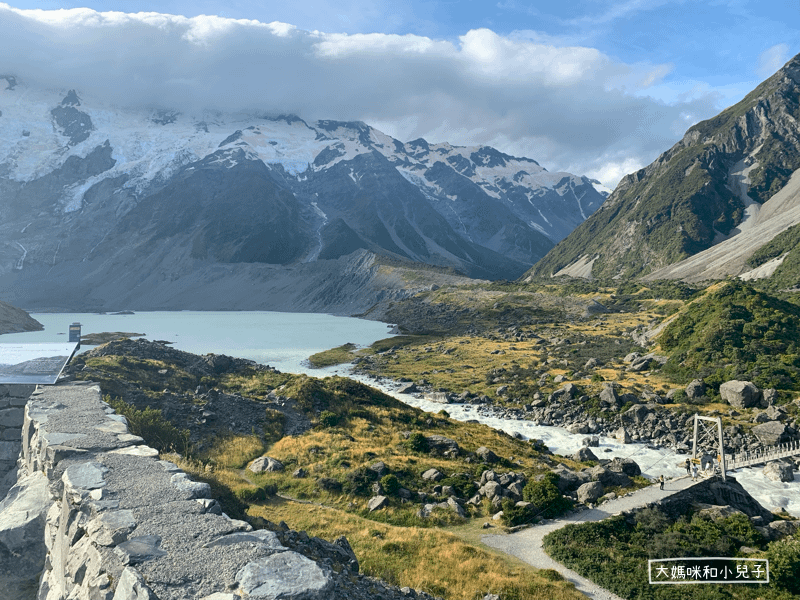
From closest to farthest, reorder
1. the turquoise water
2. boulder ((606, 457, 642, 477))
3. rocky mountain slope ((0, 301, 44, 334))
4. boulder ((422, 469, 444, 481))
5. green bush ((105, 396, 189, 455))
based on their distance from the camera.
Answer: green bush ((105, 396, 189, 455)) → boulder ((422, 469, 444, 481)) → boulder ((606, 457, 642, 477)) → the turquoise water → rocky mountain slope ((0, 301, 44, 334))

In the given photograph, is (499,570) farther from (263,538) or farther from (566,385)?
(566,385)

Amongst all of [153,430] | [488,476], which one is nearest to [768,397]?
[488,476]

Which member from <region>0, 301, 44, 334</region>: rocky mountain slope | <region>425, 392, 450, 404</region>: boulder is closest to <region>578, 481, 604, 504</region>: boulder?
<region>425, 392, 450, 404</region>: boulder

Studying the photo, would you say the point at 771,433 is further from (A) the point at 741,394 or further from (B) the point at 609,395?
(B) the point at 609,395

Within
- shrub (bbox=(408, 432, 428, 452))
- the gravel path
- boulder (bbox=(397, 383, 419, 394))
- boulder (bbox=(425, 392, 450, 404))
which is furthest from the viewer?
boulder (bbox=(397, 383, 419, 394))

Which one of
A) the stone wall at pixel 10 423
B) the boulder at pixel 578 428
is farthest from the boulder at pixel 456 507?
the boulder at pixel 578 428

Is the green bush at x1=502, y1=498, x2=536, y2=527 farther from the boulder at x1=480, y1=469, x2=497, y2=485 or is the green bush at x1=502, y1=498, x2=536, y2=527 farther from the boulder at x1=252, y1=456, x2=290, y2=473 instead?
the boulder at x1=252, y1=456, x2=290, y2=473
